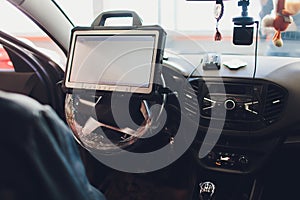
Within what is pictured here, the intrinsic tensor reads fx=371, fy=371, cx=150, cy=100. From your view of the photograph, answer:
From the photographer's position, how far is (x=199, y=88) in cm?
163

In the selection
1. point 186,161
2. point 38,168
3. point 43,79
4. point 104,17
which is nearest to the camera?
point 38,168

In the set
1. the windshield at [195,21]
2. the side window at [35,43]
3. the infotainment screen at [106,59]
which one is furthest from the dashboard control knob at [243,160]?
the side window at [35,43]

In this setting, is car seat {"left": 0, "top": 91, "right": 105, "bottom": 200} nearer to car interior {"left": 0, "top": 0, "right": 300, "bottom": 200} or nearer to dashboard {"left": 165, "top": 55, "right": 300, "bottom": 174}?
car interior {"left": 0, "top": 0, "right": 300, "bottom": 200}

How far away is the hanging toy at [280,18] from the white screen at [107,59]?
65 cm

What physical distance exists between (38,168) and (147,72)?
74cm

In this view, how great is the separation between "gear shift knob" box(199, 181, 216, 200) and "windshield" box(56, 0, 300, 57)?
0.65 meters

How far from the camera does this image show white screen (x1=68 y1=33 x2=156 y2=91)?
1320 mm

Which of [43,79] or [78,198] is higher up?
[78,198]

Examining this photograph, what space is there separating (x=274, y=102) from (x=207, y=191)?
515 mm

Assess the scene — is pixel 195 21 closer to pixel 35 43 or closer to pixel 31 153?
pixel 35 43

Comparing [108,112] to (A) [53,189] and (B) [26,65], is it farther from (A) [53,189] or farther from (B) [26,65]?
(A) [53,189]

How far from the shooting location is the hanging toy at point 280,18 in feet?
5.04

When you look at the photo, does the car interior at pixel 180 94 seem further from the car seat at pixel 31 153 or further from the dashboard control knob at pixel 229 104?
the car seat at pixel 31 153

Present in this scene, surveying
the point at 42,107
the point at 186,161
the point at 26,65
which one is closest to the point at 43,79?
the point at 26,65
